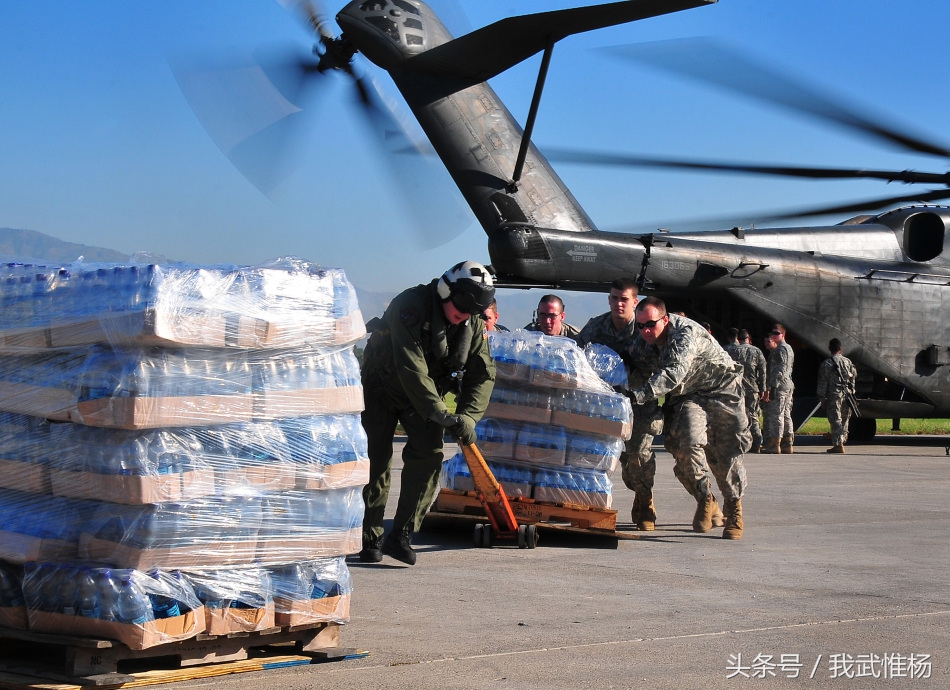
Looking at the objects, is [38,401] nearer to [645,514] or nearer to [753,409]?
[645,514]

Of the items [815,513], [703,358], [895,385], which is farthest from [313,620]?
[895,385]

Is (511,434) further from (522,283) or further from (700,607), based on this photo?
(522,283)

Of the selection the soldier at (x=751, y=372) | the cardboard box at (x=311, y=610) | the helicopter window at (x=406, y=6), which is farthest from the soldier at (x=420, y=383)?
the soldier at (x=751, y=372)

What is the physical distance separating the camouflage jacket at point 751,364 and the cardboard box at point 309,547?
12186 mm

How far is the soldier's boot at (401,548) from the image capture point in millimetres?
6602

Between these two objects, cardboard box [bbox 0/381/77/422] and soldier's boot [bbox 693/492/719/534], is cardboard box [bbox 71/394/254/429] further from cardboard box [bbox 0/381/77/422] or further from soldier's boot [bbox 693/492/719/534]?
soldier's boot [bbox 693/492/719/534]

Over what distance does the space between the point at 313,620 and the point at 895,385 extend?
52.7 ft

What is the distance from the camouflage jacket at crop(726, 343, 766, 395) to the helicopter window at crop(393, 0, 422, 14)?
6.52 meters

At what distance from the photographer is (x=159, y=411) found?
13.1ft

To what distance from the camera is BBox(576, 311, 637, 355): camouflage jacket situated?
855cm

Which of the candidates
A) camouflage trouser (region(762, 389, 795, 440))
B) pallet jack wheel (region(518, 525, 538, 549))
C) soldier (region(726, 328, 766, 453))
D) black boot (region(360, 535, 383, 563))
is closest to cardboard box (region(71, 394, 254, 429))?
black boot (region(360, 535, 383, 563))

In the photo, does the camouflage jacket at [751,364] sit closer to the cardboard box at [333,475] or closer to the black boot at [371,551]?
the black boot at [371,551]

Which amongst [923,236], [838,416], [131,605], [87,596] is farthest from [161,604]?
[923,236]

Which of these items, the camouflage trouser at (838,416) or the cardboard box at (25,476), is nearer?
the cardboard box at (25,476)
